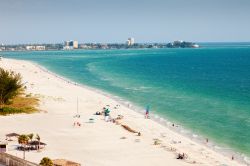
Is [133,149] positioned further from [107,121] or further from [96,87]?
[96,87]

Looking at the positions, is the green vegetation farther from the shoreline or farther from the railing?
the railing

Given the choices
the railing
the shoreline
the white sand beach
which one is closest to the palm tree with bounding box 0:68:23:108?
the white sand beach

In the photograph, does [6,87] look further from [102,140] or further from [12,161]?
[12,161]

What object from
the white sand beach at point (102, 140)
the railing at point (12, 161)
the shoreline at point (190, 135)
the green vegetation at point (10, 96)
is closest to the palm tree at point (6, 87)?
the green vegetation at point (10, 96)

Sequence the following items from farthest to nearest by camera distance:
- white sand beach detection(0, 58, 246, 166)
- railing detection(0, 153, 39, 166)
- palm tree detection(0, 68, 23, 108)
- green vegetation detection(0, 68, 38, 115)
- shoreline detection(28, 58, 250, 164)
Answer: palm tree detection(0, 68, 23, 108) → green vegetation detection(0, 68, 38, 115) → shoreline detection(28, 58, 250, 164) → white sand beach detection(0, 58, 246, 166) → railing detection(0, 153, 39, 166)

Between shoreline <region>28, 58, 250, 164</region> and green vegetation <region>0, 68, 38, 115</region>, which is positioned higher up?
green vegetation <region>0, 68, 38, 115</region>

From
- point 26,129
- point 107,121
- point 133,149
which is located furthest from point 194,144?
point 26,129

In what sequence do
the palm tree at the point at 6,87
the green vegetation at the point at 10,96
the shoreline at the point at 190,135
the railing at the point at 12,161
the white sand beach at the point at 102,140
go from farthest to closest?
the palm tree at the point at 6,87, the green vegetation at the point at 10,96, the shoreline at the point at 190,135, the white sand beach at the point at 102,140, the railing at the point at 12,161

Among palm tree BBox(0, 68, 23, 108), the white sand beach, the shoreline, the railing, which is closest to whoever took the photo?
the railing

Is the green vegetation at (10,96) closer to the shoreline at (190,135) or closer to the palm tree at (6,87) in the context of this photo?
the palm tree at (6,87)

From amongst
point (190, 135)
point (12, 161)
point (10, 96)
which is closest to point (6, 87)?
point (10, 96)
